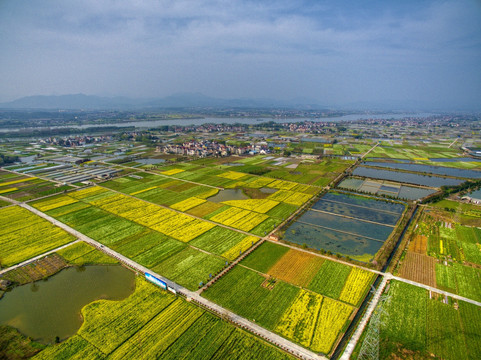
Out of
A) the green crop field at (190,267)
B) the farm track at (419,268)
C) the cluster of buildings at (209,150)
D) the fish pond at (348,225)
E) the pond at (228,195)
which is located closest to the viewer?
the green crop field at (190,267)

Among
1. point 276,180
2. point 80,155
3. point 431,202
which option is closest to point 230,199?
point 276,180

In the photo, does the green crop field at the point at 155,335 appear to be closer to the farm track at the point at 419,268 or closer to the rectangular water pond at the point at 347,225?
the farm track at the point at 419,268

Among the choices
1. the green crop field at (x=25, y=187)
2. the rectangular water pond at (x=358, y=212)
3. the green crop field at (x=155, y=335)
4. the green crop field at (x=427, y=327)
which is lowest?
the green crop field at (x=155, y=335)

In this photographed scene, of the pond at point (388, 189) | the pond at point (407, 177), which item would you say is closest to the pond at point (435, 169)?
the pond at point (407, 177)

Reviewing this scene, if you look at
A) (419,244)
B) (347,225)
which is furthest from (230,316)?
(419,244)

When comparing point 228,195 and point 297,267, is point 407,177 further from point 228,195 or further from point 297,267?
point 297,267

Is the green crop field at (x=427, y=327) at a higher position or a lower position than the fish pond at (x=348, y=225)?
lower

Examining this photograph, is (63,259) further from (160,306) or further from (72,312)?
(160,306)
